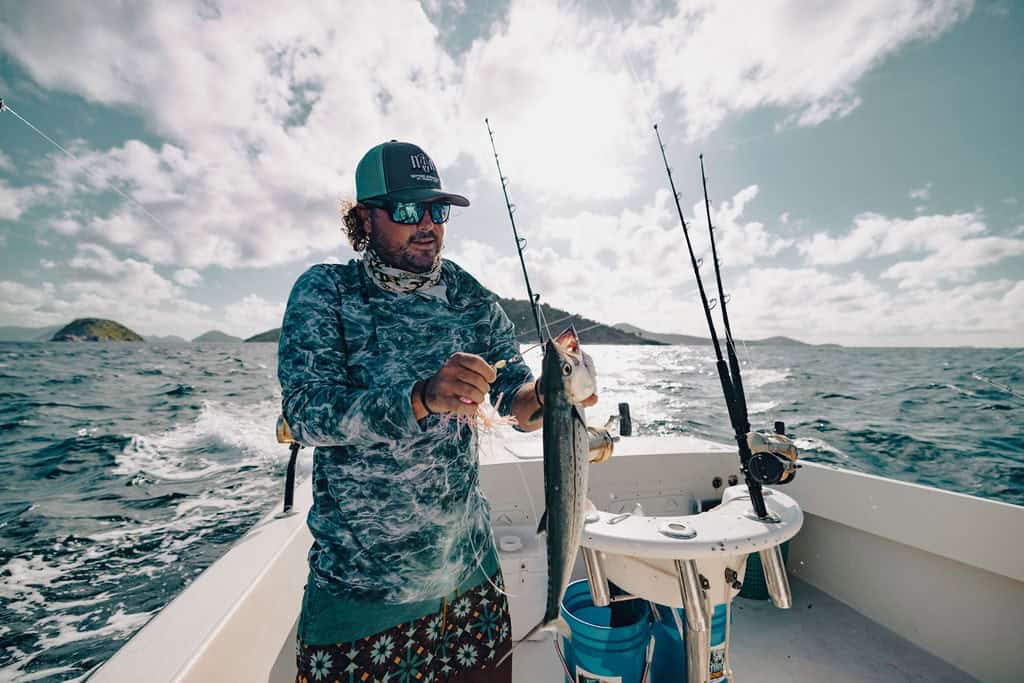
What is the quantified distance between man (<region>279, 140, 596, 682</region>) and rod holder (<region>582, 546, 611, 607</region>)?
64cm

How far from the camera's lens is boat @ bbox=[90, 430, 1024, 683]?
238 centimetres

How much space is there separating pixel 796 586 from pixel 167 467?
40.8ft

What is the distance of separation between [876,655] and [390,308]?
4.59m

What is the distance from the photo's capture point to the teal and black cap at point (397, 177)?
6.55 feet

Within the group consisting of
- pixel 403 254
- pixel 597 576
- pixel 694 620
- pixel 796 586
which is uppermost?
pixel 403 254

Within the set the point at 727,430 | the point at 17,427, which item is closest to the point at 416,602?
the point at 727,430

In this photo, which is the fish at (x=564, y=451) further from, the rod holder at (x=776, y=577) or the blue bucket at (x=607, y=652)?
the rod holder at (x=776, y=577)

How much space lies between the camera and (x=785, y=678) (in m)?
3.50

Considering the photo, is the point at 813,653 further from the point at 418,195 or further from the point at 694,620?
the point at 418,195

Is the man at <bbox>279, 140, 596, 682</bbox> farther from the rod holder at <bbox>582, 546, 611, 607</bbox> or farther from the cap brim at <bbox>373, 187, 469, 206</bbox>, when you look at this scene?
the rod holder at <bbox>582, 546, 611, 607</bbox>

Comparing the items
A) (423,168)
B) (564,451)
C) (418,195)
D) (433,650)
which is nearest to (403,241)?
(418,195)

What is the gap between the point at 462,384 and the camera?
4.72ft

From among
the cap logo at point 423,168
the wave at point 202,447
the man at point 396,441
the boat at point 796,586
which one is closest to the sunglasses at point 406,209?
the man at point 396,441

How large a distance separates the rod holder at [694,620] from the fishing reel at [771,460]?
79 centimetres
